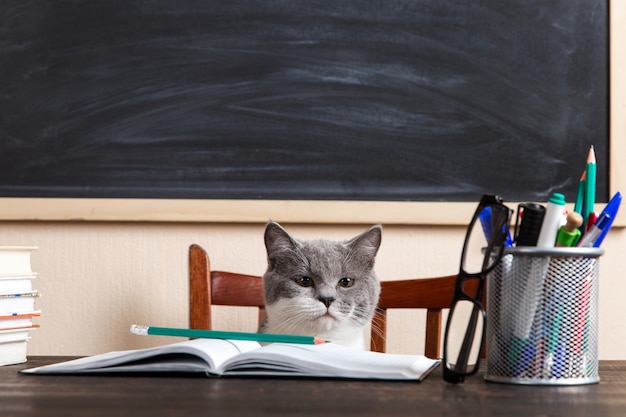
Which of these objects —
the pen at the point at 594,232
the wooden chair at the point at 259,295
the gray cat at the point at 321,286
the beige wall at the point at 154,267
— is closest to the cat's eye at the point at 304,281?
the gray cat at the point at 321,286

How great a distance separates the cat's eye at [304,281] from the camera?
1.13m

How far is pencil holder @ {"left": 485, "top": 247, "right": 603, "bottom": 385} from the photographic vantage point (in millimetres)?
727

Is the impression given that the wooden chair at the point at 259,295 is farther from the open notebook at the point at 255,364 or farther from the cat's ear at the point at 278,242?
the open notebook at the point at 255,364

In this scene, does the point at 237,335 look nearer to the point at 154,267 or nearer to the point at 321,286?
the point at 321,286

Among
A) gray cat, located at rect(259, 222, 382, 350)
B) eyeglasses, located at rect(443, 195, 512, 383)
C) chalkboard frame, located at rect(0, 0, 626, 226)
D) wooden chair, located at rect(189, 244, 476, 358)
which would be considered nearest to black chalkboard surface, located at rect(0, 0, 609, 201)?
chalkboard frame, located at rect(0, 0, 626, 226)

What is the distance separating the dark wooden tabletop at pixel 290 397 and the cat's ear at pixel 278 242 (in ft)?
1.31

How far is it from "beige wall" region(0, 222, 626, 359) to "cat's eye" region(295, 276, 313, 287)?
351 mm

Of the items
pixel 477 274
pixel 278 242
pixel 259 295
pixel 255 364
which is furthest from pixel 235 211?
pixel 477 274

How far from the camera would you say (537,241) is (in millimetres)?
748

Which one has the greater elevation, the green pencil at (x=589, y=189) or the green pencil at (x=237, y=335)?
the green pencil at (x=589, y=189)

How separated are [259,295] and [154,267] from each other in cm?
28

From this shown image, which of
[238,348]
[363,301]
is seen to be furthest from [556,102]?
[238,348]

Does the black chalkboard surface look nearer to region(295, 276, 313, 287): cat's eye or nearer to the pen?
region(295, 276, 313, 287): cat's eye

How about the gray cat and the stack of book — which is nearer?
the stack of book
